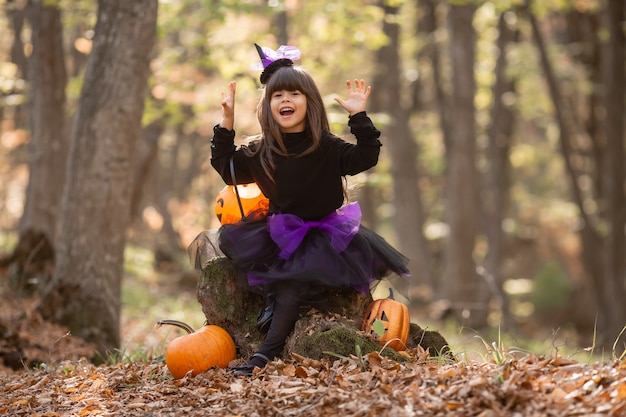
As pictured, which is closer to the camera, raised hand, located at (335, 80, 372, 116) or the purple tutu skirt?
the purple tutu skirt

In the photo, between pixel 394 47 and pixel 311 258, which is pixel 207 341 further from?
pixel 394 47

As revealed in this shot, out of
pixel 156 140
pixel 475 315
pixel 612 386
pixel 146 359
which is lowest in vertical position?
pixel 475 315

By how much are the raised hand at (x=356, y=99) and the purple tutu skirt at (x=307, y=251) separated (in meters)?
0.72

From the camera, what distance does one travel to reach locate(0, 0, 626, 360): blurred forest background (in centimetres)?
736

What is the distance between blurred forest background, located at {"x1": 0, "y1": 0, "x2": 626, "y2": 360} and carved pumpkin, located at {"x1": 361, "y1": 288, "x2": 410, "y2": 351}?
0.38 m

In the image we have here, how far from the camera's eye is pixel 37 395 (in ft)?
16.4

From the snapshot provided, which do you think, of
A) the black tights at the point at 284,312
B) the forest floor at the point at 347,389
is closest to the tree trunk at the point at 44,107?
the forest floor at the point at 347,389

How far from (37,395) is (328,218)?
231 cm

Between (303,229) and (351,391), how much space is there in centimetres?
134

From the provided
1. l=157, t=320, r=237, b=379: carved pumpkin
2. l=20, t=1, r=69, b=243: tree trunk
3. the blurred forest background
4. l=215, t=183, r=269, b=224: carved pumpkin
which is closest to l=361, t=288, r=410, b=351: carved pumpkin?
the blurred forest background

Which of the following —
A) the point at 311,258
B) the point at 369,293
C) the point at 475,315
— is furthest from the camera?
the point at 475,315

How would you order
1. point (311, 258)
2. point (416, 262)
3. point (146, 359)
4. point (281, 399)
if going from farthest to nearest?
point (416, 262), point (146, 359), point (311, 258), point (281, 399)

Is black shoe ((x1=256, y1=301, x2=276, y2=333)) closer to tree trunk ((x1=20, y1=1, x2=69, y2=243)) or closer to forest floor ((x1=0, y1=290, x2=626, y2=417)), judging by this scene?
forest floor ((x1=0, y1=290, x2=626, y2=417))

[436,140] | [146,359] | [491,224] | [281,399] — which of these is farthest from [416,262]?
[281,399]
